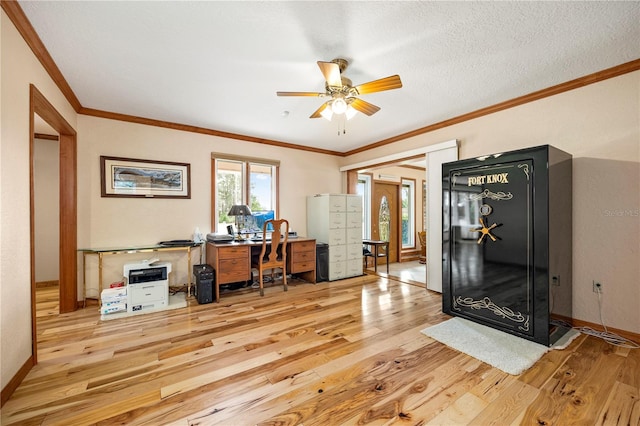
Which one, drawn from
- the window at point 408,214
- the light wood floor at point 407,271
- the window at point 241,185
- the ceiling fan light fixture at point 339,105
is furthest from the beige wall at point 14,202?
the window at point 408,214

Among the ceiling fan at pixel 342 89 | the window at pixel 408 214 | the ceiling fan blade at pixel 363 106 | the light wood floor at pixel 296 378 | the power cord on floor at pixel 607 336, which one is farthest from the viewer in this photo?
the window at pixel 408 214

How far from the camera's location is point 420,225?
7.20 metres

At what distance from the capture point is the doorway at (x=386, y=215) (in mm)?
6457

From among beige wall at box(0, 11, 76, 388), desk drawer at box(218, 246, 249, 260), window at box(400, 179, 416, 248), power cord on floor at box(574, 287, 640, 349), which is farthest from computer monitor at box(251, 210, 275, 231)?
power cord on floor at box(574, 287, 640, 349)

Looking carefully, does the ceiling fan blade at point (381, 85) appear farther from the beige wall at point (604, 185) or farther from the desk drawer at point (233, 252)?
the desk drawer at point (233, 252)

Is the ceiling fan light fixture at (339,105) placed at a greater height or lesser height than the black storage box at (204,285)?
greater

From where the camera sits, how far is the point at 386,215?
666 cm

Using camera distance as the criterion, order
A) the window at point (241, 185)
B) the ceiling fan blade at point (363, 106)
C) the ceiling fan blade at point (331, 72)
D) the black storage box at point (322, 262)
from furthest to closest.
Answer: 1. the black storage box at point (322, 262)
2. the window at point (241, 185)
3. the ceiling fan blade at point (363, 106)
4. the ceiling fan blade at point (331, 72)

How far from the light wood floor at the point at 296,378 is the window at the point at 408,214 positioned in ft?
13.9

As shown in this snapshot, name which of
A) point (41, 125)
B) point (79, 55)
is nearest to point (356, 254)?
point (79, 55)

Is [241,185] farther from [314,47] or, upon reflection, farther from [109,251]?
[314,47]

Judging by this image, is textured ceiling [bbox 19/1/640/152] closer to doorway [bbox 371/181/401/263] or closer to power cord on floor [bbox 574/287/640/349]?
power cord on floor [bbox 574/287/640/349]

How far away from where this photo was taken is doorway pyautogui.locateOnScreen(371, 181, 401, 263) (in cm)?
646

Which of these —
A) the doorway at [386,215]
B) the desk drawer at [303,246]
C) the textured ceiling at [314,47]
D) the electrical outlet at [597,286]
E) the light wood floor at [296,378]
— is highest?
the textured ceiling at [314,47]
